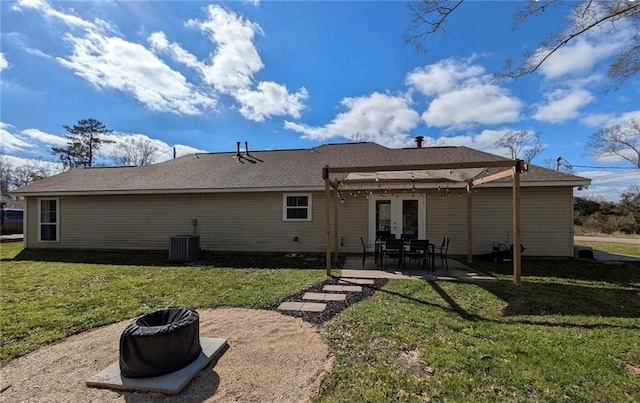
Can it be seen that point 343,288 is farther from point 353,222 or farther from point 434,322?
point 353,222

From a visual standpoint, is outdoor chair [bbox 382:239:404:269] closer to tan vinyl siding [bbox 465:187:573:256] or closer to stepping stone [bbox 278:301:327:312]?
stepping stone [bbox 278:301:327:312]

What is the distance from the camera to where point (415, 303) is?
5.21 metres

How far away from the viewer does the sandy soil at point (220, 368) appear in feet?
8.77

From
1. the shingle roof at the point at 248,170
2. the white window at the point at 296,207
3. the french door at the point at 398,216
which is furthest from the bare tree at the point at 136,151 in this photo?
the french door at the point at 398,216

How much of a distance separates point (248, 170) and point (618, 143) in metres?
28.2

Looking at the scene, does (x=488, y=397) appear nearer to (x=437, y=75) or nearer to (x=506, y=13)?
(x=506, y=13)

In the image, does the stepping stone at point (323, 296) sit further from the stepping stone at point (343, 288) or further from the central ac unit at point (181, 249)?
the central ac unit at point (181, 249)

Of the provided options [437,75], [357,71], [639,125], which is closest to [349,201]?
[357,71]

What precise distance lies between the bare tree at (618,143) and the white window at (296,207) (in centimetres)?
2523

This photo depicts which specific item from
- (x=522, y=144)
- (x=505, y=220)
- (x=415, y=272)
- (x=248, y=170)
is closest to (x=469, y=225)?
(x=505, y=220)

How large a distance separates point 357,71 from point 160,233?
30.9 feet

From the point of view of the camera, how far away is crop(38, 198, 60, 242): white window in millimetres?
12703

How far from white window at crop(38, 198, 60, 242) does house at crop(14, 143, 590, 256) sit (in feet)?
0.13

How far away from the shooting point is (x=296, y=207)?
11133 millimetres
